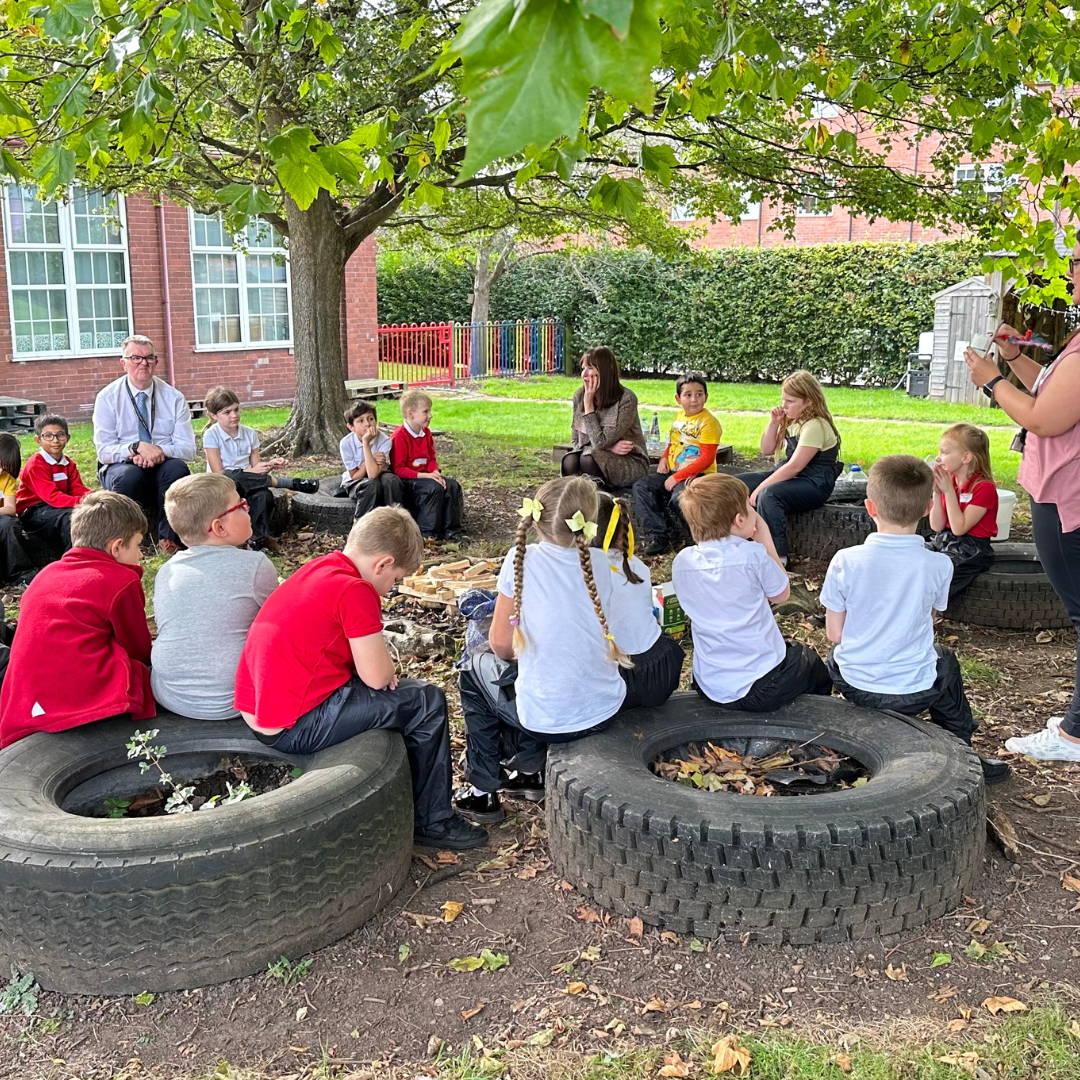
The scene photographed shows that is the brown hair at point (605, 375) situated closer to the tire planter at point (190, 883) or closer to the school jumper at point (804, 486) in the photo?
the school jumper at point (804, 486)

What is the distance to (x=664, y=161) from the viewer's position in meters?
4.28

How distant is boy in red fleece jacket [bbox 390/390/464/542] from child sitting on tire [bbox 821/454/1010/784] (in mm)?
4335

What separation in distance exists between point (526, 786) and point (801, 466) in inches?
144

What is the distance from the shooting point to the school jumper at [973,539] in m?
5.77

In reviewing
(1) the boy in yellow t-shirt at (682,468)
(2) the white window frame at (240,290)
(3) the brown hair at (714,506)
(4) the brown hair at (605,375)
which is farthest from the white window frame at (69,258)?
(3) the brown hair at (714,506)

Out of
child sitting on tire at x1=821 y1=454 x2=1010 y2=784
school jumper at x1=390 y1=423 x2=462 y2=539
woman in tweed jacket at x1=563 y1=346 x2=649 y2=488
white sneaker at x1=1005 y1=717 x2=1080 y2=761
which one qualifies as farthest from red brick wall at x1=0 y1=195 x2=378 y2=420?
white sneaker at x1=1005 y1=717 x2=1080 y2=761

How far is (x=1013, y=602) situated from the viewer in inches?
230

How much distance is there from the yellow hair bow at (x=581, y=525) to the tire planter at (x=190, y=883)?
964 mm

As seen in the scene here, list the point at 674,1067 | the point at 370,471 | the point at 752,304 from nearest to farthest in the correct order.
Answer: the point at 674,1067, the point at 370,471, the point at 752,304

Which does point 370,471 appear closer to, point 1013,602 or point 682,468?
point 682,468

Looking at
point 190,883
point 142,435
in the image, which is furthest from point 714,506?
point 142,435

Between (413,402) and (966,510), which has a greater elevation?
(413,402)

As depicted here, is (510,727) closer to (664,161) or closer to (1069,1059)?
(1069,1059)

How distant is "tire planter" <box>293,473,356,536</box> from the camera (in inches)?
307
